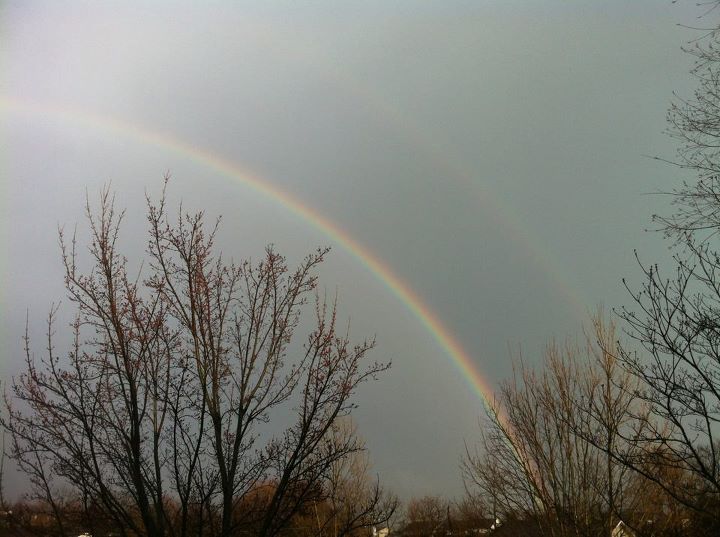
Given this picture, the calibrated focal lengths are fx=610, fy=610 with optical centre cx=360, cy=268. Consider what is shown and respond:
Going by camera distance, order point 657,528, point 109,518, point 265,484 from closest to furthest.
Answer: point 109,518 < point 265,484 < point 657,528

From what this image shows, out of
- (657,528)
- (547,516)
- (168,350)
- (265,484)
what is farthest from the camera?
(547,516)

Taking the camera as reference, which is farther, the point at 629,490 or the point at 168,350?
the point at 629,490

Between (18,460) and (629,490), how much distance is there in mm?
10058

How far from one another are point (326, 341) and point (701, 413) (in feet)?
8.18

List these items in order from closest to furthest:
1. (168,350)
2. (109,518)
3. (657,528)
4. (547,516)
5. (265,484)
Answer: (109,518) < (168,350) < (265,484) < (657,528) < (547,516)

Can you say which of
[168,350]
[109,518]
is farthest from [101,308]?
[109,518]

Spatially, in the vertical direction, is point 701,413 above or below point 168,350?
below

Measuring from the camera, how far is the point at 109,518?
3.90 metres

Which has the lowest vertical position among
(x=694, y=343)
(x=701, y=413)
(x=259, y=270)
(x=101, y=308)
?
(x=701, y=413)

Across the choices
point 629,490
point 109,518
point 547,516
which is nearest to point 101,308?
point 109,518

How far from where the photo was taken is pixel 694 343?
4.05 metres

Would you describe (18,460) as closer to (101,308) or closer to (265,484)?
(101,308)

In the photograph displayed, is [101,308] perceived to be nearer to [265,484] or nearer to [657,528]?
[265,484]

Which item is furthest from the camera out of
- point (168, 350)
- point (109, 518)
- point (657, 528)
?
point (657, 528)
